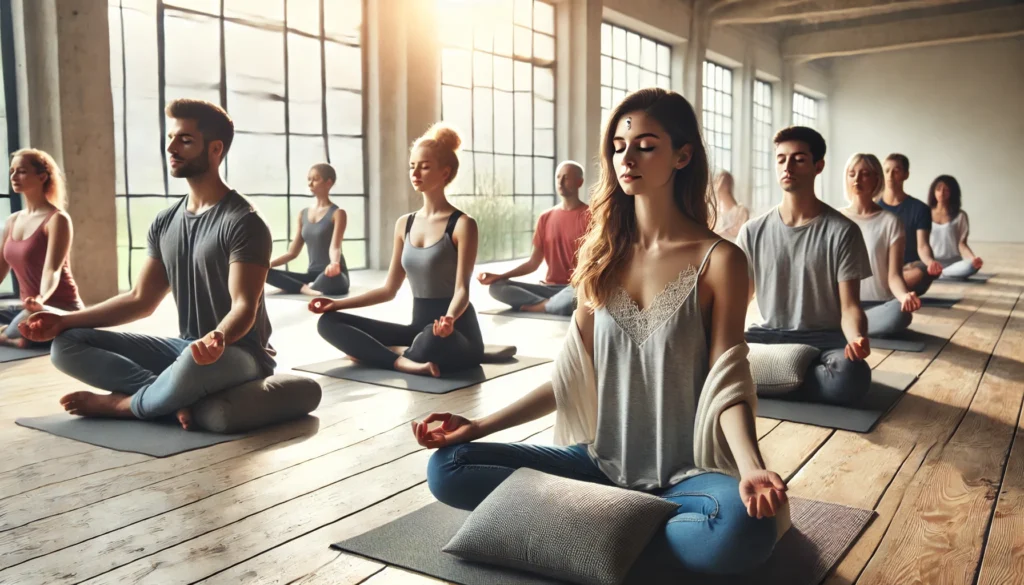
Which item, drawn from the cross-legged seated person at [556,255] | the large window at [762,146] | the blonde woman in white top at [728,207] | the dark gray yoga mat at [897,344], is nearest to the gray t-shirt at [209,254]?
the cross-legged seated person at [556,255]

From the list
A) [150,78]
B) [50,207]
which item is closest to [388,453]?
[50,207]

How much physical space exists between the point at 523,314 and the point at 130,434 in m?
3.60

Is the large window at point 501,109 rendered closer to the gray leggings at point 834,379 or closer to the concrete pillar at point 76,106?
the concrete pillar at point 76,106

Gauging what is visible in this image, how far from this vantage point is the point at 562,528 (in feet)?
6.25

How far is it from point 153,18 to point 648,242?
636 centimetres

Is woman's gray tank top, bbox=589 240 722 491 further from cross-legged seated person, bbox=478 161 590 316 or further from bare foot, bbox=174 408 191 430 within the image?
cross-legged seated person, bbox=478 161 590 316

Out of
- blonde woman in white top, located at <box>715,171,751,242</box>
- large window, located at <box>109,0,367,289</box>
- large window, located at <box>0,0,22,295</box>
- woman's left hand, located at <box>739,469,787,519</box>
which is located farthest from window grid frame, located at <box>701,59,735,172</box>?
woman's left hand, located at <box>739,469,787,519</box>

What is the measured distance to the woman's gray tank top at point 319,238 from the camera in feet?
24.1

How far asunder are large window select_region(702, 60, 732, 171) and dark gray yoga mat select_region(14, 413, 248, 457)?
40.8 ft

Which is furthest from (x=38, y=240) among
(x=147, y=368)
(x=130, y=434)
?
(x=130, y=434)

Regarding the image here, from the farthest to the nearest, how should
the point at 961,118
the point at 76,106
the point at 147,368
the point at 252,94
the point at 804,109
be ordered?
the point at 804,109
the point at 961,118
the point at 252,94
the point at 76,106
the point at 147,368

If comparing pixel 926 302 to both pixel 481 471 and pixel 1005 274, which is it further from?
pixel 481 471

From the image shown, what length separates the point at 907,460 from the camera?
9.36ft

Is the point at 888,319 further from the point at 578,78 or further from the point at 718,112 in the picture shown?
the point at 718,112
